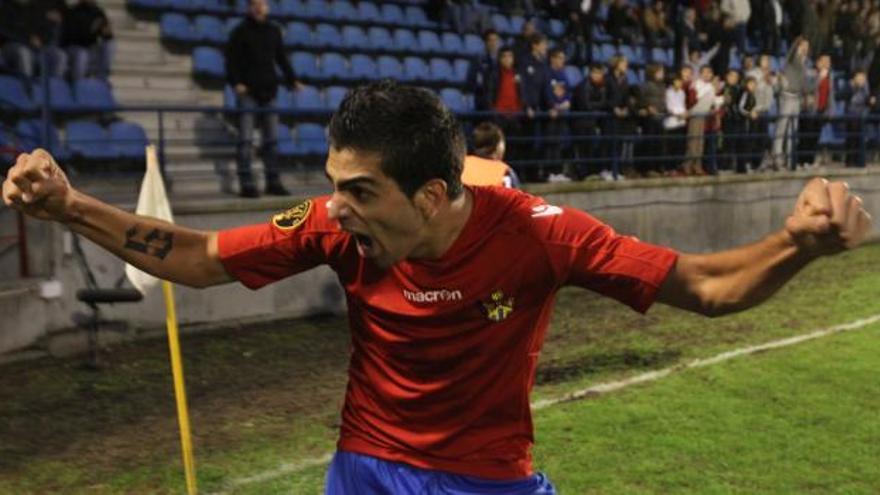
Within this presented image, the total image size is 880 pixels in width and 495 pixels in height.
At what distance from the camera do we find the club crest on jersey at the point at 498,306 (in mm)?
2889

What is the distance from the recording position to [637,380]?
8.48 m

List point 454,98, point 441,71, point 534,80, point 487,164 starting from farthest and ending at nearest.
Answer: point 441,71 < point 454,98 < point 534,80 < point 487,164

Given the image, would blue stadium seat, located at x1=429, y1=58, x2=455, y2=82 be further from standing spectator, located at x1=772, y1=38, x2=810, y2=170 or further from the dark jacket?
standing spectator, located at x1=772, y1=38, x2=810, y2=170

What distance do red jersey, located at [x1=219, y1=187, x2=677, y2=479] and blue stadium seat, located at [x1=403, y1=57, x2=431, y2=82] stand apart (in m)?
13.4

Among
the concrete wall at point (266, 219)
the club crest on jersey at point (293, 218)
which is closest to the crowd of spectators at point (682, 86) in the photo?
the concrete wall at point (266, 219)

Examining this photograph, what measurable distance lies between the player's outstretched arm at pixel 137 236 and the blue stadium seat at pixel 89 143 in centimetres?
853

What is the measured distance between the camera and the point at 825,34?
22.5 meters

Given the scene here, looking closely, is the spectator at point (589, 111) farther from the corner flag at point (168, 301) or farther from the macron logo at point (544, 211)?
the macron logo at point (544, 211)

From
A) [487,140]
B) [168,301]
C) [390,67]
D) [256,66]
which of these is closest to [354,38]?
[390,67]

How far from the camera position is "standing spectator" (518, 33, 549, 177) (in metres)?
14.2

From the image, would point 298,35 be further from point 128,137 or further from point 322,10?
point 128,137

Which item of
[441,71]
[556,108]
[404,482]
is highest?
[441,71]

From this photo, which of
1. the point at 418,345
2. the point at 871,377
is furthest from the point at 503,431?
the point at 871,377

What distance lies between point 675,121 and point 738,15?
5.17 m
